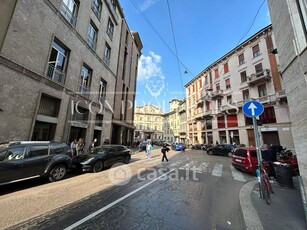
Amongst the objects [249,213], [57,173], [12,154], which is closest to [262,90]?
[249,213]

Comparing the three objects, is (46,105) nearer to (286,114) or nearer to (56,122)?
(56,122)

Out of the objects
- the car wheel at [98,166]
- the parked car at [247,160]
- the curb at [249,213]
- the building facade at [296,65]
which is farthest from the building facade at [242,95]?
the car wheel at [98,166]

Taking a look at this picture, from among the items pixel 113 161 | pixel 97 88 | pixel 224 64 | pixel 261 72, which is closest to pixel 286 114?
pixel 261 72

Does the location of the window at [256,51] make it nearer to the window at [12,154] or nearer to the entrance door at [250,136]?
the entrance door at [250,136]

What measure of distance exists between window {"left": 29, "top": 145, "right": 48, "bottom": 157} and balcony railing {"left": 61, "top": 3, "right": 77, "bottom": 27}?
10.3 meters

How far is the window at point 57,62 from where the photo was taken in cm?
1048

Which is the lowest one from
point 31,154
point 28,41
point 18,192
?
point 18,192

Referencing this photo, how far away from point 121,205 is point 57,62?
37.5 ft

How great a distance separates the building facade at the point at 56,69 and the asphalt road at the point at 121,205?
15.0 feet

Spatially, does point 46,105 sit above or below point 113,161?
above

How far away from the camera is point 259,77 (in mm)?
21750

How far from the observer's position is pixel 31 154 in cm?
607

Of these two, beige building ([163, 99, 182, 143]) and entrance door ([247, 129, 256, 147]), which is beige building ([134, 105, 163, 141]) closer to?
beige building ([163, 99, 182, 143])

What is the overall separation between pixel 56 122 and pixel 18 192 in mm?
6228
